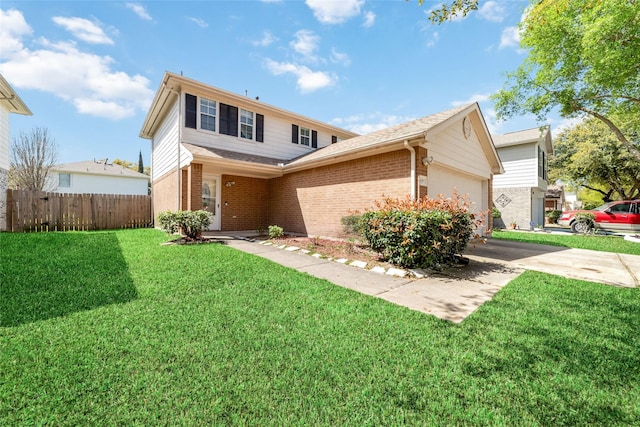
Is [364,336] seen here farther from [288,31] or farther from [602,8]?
[602,8]

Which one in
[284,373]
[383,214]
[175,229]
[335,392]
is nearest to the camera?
[335,392]

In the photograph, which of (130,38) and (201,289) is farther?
(130,38)

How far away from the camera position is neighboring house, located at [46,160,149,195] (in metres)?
22.8

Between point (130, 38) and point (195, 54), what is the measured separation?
207cm

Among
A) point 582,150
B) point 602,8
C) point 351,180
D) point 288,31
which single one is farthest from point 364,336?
point 582,150

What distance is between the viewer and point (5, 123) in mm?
11797

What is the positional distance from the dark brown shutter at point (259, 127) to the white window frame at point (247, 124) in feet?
0.65

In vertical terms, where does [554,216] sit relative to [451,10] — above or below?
below

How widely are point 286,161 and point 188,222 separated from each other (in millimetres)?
5920

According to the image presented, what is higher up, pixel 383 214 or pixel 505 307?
pixel 383 214

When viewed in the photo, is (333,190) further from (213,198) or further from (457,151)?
(213,198)

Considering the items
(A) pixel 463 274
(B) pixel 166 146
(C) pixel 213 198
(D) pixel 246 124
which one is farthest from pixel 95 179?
(A) pixel 463 274

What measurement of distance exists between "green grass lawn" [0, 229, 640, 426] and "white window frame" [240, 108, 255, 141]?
8.87 metres

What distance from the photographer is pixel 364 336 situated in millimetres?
2807
